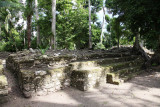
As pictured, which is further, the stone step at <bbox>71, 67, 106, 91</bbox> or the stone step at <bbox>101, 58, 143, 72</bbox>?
the stone step at <bbox>101, 58, 143, 72</bbox>

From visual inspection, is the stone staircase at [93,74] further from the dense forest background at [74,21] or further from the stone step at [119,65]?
the dense forest background at [74,21]

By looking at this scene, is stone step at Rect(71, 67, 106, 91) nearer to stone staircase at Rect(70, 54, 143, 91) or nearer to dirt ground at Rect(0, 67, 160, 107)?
stone staircase at Rect(70, 54, 143, 91)

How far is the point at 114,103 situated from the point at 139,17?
4888mm

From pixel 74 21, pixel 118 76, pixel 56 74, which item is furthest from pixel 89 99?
pixel 74 21

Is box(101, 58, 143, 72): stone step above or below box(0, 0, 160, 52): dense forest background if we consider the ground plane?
Result: below

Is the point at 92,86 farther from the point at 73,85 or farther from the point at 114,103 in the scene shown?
the point at 114,103

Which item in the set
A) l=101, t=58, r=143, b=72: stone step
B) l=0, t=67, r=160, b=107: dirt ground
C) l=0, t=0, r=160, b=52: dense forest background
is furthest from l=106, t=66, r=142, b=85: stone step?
l=0, t=0, r=160, b=52: dense forest background

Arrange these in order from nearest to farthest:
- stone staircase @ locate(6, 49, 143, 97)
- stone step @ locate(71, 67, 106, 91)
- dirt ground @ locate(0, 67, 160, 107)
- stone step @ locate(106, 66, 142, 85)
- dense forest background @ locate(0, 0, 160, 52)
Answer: dirt ground @ locate(0, 67, 160, 107) → stone staircase @ locate(6, 49, 143, 97) → stone step @ locate(71, 67, 106, 91) → stone step @ locate(106, 66, 142, 85) → dense forest background @ locate(0, 0, 160, 52)

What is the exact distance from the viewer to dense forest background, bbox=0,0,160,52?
5.82 m

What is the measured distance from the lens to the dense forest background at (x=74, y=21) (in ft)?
19.1

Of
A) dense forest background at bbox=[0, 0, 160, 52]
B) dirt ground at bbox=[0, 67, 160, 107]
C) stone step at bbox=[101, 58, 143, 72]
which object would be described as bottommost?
dirt ground at bbox=[0, 67, 160, 107]

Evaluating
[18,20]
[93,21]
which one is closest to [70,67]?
[93,21]

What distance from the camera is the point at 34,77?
3.12 meters

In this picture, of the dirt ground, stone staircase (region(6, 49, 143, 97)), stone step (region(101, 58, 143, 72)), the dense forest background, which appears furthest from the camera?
the dense forest background
